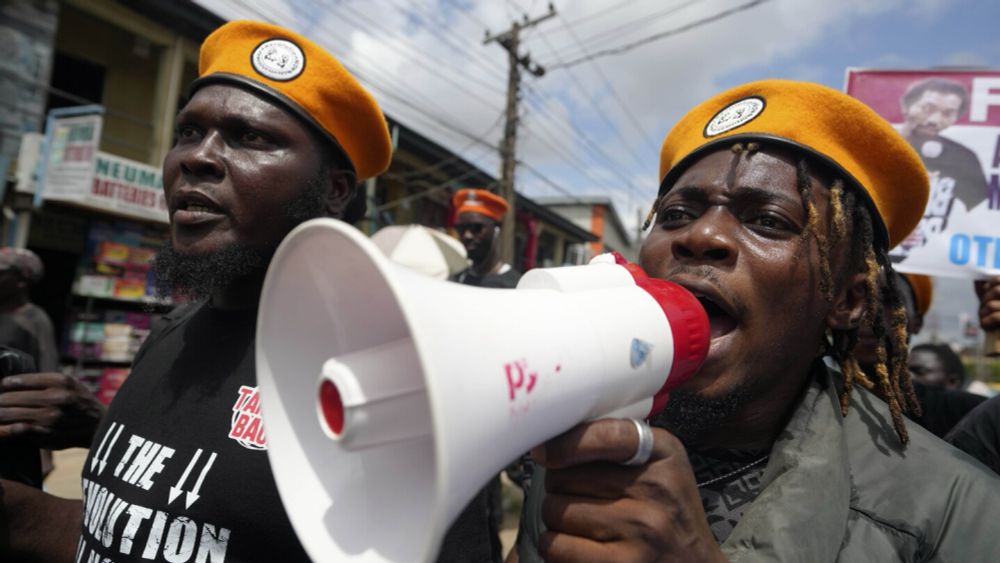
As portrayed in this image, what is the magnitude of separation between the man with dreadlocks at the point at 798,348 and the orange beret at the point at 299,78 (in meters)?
0.91

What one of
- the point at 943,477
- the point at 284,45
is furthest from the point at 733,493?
the point at 284,45

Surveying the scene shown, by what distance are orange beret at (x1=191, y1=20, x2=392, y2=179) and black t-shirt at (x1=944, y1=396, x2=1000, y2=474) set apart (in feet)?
6.19

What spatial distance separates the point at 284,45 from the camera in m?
1.82

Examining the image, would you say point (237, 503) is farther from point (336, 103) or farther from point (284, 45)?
point (284, 45)

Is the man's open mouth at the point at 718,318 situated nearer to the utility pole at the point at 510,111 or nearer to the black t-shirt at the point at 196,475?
the black t-shirt at the point at 196,475

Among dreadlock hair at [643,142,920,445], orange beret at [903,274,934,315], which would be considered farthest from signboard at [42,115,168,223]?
orange beret at [903,274,934,315]

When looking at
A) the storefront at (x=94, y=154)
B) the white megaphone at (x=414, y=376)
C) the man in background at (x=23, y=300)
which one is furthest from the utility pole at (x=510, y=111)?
the white megaphone at (x=414, y=376)

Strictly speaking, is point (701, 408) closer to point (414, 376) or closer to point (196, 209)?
point (414, 376)

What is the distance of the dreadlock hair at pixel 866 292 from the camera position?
1.41 m

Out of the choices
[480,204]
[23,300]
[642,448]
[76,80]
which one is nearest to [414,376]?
[642,448]

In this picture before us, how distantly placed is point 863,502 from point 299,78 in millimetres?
1705

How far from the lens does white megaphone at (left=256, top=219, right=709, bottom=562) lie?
0.71 metres

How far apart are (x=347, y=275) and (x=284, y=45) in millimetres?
1257

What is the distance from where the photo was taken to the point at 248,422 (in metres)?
1.47
